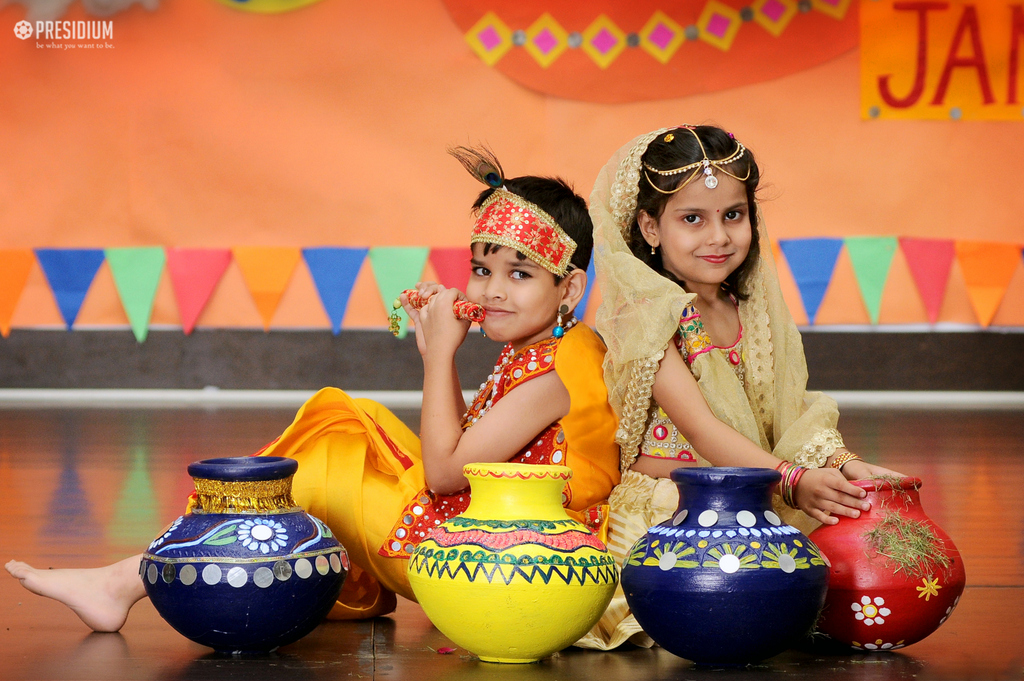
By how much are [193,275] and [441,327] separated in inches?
176

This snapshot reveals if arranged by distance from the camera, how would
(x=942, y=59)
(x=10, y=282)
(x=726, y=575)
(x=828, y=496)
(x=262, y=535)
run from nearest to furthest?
(x=726, y=575), (x=262, y=535), (x=828, y=496), (x=10, y=282), (x=942, y=59)

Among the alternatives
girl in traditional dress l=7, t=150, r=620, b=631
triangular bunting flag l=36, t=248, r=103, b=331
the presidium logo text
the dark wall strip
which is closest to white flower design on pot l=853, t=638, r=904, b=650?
girl in traditional dress l=7, t=150, r=620, b=631

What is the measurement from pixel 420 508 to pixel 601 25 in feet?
15.5

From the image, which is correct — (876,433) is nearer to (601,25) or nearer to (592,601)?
(601,25)

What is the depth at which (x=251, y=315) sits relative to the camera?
20.2 feet

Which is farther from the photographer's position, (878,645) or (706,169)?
(706,169)

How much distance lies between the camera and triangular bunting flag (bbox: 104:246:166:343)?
6.10 metres

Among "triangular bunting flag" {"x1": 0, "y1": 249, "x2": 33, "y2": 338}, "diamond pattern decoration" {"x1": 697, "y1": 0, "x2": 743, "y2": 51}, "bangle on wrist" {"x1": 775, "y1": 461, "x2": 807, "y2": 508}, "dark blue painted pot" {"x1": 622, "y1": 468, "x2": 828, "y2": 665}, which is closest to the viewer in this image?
"dark blue painted pot" {"x1": 622, "y1": 468, "x2": 828, "y2": 665}

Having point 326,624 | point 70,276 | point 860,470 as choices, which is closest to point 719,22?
point 70,276

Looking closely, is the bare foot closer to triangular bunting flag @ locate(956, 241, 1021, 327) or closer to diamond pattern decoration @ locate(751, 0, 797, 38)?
diamond pattern decoration @ locate(751, 0, 797, 38)

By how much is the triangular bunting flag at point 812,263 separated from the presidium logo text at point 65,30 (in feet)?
12.8

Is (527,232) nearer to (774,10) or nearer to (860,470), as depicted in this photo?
(860,470)

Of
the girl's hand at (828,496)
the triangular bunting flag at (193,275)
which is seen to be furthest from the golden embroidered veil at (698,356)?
the triangular bunting flag at (193,275)

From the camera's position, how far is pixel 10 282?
609 centimetres
